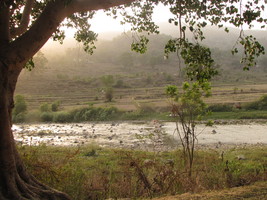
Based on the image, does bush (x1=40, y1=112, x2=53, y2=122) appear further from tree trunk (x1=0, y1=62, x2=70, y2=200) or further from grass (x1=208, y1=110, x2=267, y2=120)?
tree trunk (x1=0, y1=62, x2=70, y2=200)

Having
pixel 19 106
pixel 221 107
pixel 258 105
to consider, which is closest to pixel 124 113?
pixel 221 107

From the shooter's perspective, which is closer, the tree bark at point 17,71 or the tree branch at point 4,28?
the tree bark at point 17,71

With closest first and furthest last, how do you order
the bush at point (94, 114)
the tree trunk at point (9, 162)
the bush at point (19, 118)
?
the tree trunk at point (9, 162) < the bush at point (94, 114) < the bush at point (19, 118)

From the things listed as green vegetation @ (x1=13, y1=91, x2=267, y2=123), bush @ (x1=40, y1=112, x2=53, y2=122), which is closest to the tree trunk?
green vegetation @ (x1=13, y1=91, x2=267, y2=123)

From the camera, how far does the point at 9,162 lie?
4445 millimetres

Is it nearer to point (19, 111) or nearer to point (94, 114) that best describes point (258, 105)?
point (94, 114)

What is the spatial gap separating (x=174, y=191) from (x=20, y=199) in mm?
2809

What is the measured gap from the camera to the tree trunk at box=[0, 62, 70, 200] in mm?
4359

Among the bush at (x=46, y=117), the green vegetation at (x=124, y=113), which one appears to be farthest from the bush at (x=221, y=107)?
the bush at (x=46, y=117)

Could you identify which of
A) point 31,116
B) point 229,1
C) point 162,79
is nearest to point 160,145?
point 229,1

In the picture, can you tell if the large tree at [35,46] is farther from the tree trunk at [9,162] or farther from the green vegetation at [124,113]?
the green vegetation at [124,113]

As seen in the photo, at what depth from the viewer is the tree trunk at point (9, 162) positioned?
14.3 feet

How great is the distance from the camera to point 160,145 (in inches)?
668

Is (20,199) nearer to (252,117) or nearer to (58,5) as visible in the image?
(58,5)
